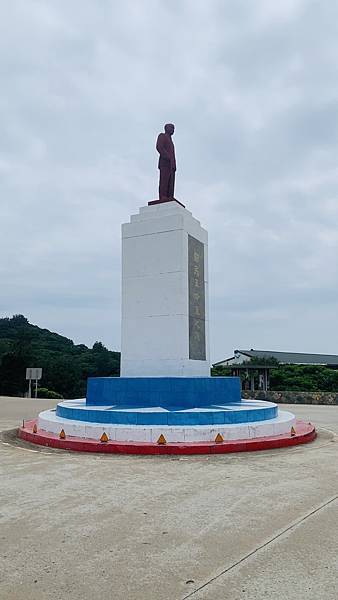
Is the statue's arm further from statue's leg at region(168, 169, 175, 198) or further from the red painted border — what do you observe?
the red painted border

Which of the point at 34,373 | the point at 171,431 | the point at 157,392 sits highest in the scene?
the point at 34,373

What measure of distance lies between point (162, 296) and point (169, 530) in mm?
8298

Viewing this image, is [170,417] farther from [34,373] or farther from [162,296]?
[34,373]

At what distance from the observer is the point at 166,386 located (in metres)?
10.8

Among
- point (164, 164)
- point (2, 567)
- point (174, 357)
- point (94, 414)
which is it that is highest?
point (164, 164)

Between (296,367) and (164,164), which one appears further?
(296,367)

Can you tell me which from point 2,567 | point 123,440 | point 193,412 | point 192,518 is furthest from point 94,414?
point 2,567

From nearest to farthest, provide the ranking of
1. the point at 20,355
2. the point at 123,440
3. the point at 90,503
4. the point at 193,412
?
the point at 90,503 → the point at 123,440 → the point at 193,412 → the point at 20,355

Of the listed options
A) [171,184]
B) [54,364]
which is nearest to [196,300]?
[171,184]

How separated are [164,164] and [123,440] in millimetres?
7965

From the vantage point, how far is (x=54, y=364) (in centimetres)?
4184

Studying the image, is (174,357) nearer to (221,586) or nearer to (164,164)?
(164,164)

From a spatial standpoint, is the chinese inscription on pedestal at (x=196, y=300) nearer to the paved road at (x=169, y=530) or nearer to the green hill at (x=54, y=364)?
the paved road at (x=169, y=530)

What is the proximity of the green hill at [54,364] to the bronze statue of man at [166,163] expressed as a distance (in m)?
21.8
